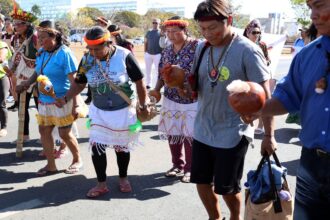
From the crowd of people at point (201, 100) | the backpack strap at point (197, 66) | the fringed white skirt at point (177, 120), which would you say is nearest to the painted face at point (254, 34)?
the crowd of people at point (201, 100)

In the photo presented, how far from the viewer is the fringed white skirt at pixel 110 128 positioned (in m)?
3.96

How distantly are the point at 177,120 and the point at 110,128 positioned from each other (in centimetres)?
92

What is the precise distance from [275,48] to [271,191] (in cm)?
530

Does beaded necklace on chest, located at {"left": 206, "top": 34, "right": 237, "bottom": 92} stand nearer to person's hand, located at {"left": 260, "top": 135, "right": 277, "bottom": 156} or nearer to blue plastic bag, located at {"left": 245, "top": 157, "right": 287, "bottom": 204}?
person's hand, located at {"left": 260, "top": 135, "right": 277, "bottom": 156}

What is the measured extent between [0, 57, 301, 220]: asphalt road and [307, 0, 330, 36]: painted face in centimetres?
226

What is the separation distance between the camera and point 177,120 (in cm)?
459

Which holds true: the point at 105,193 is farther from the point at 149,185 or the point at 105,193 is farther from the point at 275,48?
the point at 275,48

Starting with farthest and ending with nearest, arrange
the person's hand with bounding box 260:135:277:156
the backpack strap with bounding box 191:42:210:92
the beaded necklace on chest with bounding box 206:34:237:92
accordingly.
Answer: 1. the backpack strap with bounding box 191:42:210:92
2. the beaded necklace on chest with bounding box 206:34:237:92
3. the person's hand with bounding box 260:135:277:156

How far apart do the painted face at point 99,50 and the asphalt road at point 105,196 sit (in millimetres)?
1454

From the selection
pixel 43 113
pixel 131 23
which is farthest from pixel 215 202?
pixel 131 23

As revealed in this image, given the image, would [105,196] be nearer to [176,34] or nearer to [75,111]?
[75,111]

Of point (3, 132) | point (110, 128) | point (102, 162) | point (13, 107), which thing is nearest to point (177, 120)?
point (110, 128)

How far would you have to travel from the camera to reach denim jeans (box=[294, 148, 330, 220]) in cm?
196

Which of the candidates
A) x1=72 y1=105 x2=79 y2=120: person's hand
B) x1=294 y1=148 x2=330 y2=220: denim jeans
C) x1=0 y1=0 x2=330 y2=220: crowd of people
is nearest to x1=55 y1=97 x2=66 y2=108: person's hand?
x1=0 y1=0 x2=330 y2=220: crowd of people
